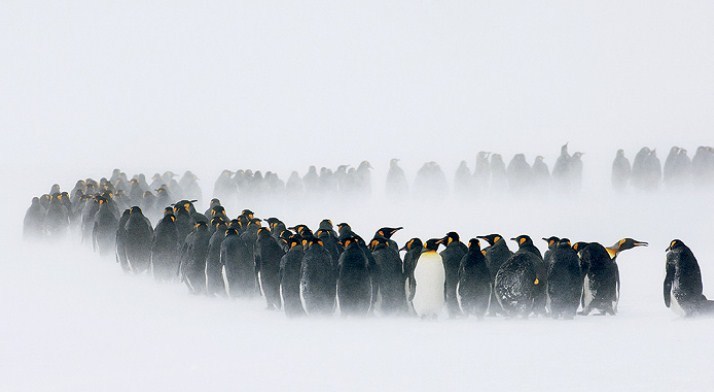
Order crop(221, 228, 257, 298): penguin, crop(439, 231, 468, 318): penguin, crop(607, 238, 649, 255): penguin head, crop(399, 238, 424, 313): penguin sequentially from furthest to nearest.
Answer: crop(221, 228, 257, 298): penguin → crop(607, 238, 649, 255): penguin head → crop(439, 231, 468, 318): penguin → crop(399, 238, 424, 313): penguin

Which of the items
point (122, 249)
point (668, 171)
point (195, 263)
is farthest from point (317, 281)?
point (668, 171)

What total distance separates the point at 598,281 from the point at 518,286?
110 centimetres

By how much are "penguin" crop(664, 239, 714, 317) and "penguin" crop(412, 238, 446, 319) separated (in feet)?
8.32

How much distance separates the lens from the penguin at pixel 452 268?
9805 millimetres

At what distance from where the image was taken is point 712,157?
79.8 ft

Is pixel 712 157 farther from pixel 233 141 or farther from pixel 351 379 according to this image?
pixel 233 141

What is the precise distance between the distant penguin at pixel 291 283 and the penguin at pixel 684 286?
4147 millimetres

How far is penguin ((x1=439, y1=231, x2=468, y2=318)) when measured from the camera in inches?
386

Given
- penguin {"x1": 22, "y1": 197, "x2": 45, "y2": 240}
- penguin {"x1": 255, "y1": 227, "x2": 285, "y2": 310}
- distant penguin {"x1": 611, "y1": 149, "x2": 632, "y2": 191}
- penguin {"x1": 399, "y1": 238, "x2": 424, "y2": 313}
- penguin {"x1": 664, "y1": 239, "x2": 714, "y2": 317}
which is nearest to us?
penguin {"x1": 664, "y1": 239, "x2": 714, "y2": 317}

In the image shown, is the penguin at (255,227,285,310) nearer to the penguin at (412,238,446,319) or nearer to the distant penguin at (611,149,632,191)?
the penguin at (412,238,446,319)

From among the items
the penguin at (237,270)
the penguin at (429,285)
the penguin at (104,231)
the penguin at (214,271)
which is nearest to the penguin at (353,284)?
the penguin at (429,285)

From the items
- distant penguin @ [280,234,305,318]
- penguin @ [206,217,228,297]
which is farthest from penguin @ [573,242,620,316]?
penguin @ [206,217,228,297]

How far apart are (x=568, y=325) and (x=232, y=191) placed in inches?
745

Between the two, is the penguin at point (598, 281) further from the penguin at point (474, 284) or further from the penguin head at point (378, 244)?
the penguin head at point (378, 244)
